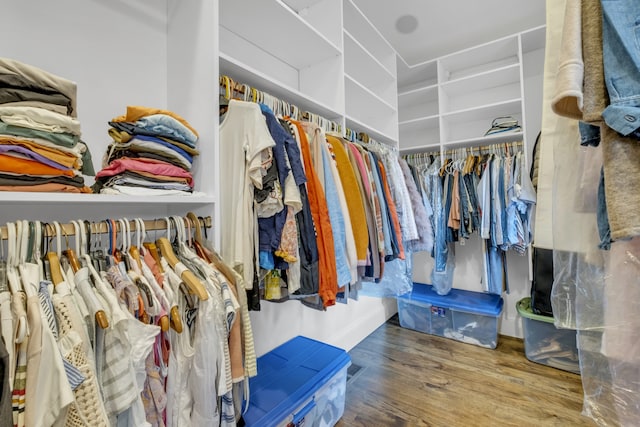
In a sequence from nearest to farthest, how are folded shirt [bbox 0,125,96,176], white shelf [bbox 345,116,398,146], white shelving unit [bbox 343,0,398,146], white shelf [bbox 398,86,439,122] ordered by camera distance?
1. folded shirt [bbox 0,125,96,176]
2. white shelf [bbox 345,116,398,146]
3. white shelving unit [bbox 343,0,398,146]
4. white shelf [bbox 398,86,439,122]

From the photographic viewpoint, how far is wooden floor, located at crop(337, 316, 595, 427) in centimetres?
157

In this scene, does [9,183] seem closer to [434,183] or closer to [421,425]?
[421,425]

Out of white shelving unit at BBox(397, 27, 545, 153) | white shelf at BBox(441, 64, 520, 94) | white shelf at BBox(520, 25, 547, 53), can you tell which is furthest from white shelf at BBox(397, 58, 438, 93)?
white shelf at BBox(520, 25, 547, 53)

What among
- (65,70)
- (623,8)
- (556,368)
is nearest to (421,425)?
(556,368)

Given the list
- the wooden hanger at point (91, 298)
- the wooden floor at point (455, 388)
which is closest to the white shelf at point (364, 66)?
the wooden hanger at point (91, 298)

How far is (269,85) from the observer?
1.34 m

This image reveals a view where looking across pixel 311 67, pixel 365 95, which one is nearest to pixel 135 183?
pixel 311 67

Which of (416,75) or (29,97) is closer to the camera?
(29,97)

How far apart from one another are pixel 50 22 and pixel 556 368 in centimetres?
328

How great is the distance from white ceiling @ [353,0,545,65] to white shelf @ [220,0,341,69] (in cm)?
68

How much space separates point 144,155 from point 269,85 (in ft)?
2.17

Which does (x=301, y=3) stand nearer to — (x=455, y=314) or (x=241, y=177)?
(x=241, y=177)

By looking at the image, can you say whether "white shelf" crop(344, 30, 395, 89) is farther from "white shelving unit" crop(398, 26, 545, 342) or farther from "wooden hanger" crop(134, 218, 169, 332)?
"wooden hanger" crop(134, 218, 169, 332)

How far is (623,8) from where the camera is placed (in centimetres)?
51
